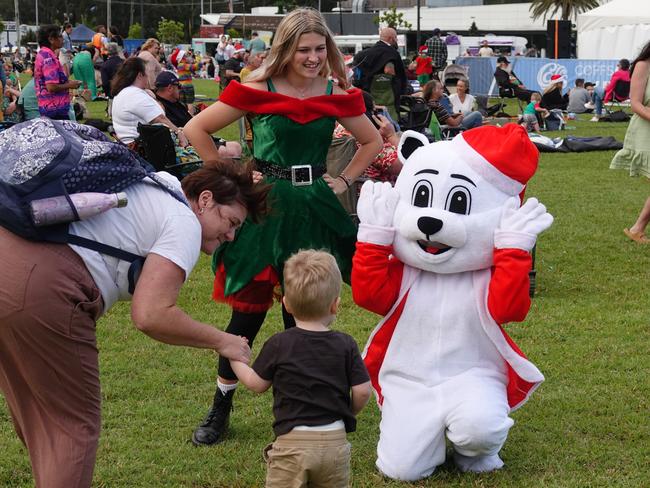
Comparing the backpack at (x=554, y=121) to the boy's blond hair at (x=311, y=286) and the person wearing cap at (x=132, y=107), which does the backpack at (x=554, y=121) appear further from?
the boy's blond hair at (x=311, y=286)

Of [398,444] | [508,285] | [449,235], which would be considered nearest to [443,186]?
[449,235]

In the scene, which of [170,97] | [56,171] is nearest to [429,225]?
[56,171]

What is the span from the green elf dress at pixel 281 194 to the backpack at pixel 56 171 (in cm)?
137

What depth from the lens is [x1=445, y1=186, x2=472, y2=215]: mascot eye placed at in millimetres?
4133

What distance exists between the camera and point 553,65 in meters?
27.2

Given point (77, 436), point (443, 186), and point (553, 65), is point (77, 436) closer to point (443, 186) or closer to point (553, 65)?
point (443, 186)

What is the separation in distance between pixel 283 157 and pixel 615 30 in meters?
25.9

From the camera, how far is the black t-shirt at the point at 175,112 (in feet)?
35.9

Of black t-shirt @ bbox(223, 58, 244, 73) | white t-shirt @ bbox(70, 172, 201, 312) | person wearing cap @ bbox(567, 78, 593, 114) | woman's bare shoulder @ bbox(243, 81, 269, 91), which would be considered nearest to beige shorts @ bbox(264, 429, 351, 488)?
white t-shirt @ bbox(70, 172, 201, 312)

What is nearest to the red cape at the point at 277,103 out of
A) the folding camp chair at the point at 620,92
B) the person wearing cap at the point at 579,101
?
the person wearing cap at the point at 579,101

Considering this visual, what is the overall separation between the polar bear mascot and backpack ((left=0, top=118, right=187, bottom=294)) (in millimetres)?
1392

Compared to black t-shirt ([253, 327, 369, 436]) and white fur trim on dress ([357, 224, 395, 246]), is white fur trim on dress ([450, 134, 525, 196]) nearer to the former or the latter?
white fur trim on dress ([357, 224, 395, 246])

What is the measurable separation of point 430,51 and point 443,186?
1915 centimetres

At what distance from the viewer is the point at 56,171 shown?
115 inches
